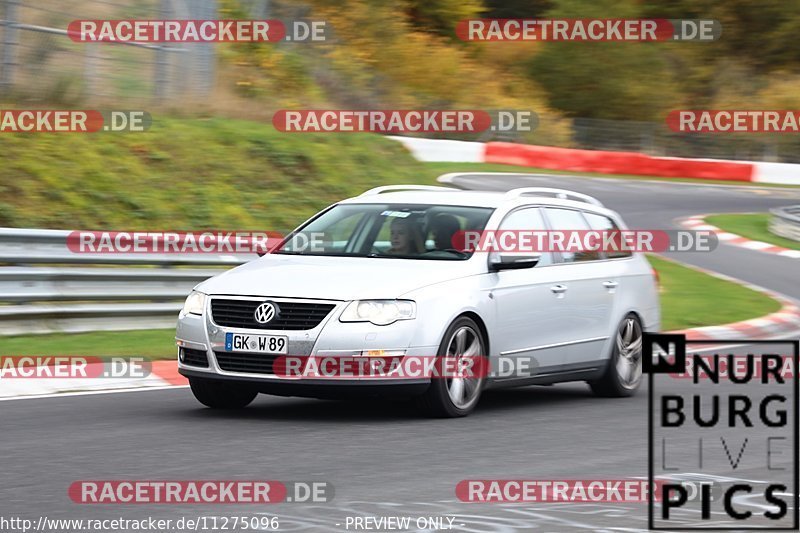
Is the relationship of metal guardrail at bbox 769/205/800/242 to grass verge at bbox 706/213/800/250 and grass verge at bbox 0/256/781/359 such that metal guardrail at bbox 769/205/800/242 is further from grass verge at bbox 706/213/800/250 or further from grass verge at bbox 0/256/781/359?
grass verge at bbox 0/256/781/359

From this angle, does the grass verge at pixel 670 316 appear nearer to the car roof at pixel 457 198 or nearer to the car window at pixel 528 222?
the car roof at pixel 457 198

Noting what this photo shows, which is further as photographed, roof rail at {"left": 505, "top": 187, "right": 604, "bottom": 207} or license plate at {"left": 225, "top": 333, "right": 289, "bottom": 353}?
roof rail at {"left": 505, "top": 187, "right": 604, "bottom": 207}

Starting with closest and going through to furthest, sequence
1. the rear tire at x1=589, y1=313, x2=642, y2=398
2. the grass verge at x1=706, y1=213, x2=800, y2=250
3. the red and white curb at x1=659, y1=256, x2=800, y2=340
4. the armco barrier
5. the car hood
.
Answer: the car hood, the rear tire at x1=589, y1=313, x2=642, y2=398, the red and white curb at x1=659, y1=256, x2=800, y2=340, the grass verge at x1=706, y1=213, x2=800, y2=250, the armco barrier

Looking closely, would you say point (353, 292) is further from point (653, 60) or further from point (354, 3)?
point (653, 60)

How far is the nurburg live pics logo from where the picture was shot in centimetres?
642

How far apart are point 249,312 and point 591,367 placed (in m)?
3.17

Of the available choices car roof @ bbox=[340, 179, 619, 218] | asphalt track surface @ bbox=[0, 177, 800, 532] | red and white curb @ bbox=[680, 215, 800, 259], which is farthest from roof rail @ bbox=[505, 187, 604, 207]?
red and white curb @ bbox=[680, 215, 800, 259]

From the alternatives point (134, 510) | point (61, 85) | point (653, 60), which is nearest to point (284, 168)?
point (61, 85)

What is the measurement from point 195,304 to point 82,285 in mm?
4166

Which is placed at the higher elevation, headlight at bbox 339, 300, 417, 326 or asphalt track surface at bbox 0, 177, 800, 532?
headlight at bbox 339, 300, 417, 326

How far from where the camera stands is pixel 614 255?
12.0 metres

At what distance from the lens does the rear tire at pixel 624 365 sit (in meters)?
11.5

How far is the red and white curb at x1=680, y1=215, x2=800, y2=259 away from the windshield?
16.5 m

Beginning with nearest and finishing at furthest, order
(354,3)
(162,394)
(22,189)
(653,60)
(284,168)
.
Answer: (162,394) < (22,189) < (284,168) < (354,3) < (653,60)
